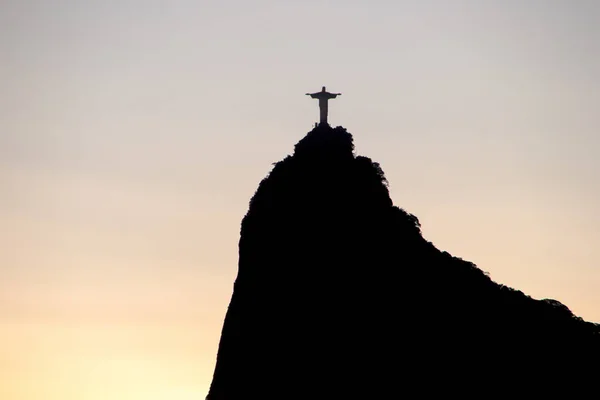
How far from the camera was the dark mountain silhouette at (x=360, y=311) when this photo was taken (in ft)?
522

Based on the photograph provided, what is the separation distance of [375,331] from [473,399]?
8.83m

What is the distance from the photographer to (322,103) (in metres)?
163

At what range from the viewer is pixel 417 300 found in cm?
16175

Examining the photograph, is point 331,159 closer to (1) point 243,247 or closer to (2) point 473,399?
(1) point 243,247

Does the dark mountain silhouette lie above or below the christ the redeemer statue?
below

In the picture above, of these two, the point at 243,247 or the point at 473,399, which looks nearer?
the point at 473,399

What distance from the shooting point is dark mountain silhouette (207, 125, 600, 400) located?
159 meters

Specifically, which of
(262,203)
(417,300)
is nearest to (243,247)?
(262,203)

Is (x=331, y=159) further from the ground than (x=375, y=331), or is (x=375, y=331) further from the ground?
(x=331, y=159)

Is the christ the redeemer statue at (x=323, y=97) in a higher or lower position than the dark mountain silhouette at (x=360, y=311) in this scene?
higher

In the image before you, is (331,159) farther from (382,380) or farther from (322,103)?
(382,380)

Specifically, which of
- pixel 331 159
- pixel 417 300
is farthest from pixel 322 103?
pixel 417 300

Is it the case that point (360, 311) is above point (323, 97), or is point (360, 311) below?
below

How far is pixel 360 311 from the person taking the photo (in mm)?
161500
